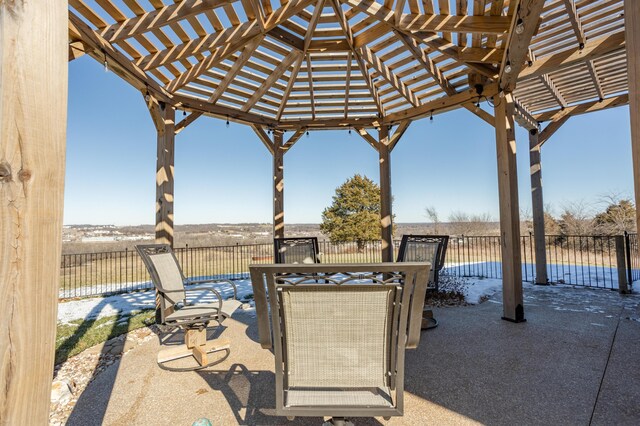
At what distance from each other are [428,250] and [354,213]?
36.9 feet

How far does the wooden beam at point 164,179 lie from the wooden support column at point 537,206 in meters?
6.44

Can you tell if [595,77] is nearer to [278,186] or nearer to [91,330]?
[278,186]

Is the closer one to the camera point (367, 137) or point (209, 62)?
point (209, 62)

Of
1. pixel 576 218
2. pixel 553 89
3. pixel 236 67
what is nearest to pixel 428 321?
pixel 236 67

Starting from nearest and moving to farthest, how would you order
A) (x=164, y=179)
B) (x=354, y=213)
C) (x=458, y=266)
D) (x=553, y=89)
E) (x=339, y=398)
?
(x=339, y=398)
(x=164, y=179)
(x=553, y=89)
(x=458, y=266)
(x=354, y=213)

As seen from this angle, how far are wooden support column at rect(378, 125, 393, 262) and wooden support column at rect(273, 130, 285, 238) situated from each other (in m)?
2.03

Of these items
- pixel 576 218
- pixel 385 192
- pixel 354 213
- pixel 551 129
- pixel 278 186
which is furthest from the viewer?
pixel 354 213

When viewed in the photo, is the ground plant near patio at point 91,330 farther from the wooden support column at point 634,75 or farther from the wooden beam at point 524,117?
the wooden beam at point 524,117

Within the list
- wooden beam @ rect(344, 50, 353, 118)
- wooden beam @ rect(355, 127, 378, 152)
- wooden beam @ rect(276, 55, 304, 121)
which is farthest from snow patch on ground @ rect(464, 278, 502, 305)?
wooden beam @ rect(276, 55, 304, 121)

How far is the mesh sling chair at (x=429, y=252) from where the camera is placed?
365 cm

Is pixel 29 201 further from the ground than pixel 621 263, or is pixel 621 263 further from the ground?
pixel 29 201

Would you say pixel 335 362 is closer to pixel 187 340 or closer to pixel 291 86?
pixel 187 340

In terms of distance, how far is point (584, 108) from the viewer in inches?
218

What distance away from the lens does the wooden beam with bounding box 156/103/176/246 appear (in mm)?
4238
